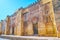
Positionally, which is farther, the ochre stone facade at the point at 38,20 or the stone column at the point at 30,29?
the stone column at the point at 30,29

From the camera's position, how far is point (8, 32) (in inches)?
580

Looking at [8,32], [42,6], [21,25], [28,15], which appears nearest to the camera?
[42,6]

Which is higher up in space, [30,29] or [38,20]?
[38,20]

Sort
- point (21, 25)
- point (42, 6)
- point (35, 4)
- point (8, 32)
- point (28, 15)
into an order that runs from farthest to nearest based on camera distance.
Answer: point (8, 32) → point (21, 25) → point (28, 15) → point (35, 4) → point (42, 6)

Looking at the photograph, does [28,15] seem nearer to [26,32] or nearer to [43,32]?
[26,32]

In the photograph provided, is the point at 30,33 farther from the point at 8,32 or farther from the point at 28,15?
A: the point at 8,32

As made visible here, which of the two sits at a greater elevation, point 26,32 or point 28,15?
point 28,15

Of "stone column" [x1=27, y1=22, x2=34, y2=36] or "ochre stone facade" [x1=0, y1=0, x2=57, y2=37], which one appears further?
"stone column" [x1=27, y1=22, x2=34, y2=36]

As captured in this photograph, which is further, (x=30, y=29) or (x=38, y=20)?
(x=30, y=29)

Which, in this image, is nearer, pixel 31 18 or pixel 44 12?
pixel 44 12

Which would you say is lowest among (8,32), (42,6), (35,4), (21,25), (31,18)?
(8,32)

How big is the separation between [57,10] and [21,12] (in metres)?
7.56

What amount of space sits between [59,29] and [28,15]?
6.55 meters

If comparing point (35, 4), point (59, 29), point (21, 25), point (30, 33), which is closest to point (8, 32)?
point (21, 25)
